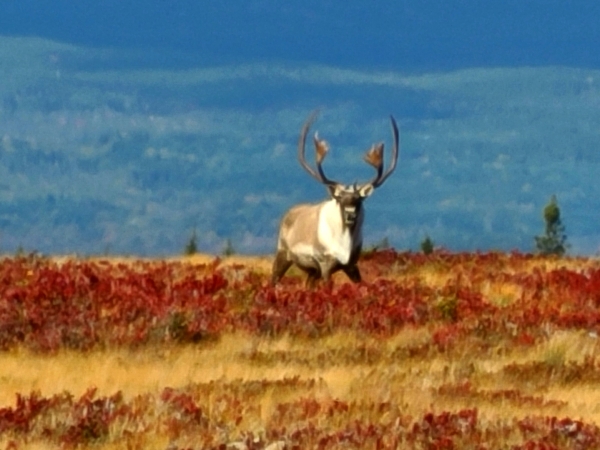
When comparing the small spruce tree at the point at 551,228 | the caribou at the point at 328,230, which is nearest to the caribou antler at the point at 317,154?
the caribou at the point at 328,230

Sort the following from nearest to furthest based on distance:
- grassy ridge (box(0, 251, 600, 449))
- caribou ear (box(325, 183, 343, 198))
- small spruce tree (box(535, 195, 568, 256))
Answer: grassy ridge (box(0, 251, 600, 449))
caribou ear (box(325, 183, 343, 198))
small spruce tree (box(535, 195, 568, 256))

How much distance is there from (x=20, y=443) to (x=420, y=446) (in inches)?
85.7

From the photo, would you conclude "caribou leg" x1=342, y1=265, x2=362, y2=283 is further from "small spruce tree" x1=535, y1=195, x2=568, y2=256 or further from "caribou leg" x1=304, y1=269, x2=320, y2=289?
"small spruce tree" x1=535, y1=195, x2=568, y2=256

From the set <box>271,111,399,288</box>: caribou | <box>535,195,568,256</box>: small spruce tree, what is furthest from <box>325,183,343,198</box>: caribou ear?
<box>535,195,568,256</box>: small spruce tree

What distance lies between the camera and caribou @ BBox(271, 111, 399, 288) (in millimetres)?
17266

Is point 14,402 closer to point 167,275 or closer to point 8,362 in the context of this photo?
point 8,362

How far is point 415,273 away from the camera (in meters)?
20.1

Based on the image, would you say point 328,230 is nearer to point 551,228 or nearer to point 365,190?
point 365,190

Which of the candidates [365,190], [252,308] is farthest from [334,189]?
[252,308]

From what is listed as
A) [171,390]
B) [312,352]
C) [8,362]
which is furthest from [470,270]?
[171,390]

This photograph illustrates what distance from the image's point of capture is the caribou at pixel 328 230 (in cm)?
1727

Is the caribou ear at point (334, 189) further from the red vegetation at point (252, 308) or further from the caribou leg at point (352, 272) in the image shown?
the red vegetation at point (252, 308)

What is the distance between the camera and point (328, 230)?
1742 centimetres

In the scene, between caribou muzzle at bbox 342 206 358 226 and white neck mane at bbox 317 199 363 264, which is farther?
white neck mane at bbox 317 199 363 264
